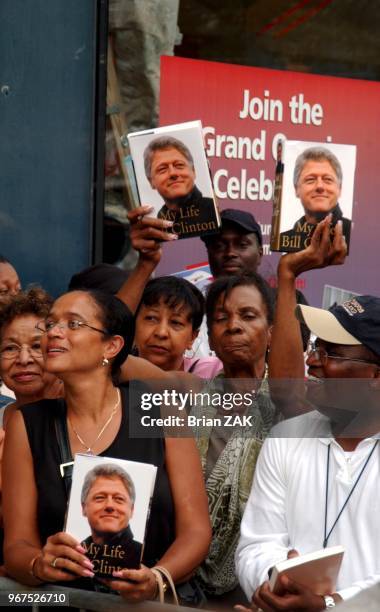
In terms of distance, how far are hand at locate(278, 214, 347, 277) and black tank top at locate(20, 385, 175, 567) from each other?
3.08 feet

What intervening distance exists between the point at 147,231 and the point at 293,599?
5.92 feet

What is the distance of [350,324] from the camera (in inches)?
164

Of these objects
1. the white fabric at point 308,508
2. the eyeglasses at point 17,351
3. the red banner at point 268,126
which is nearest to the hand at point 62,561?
the white fabric at point 308,508

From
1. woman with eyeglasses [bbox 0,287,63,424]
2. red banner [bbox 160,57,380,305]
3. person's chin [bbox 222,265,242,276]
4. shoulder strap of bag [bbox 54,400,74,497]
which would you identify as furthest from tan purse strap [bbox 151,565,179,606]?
red banner [bbox 160,57,380,305]

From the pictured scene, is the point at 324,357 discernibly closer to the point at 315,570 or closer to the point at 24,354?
the point at 315,570

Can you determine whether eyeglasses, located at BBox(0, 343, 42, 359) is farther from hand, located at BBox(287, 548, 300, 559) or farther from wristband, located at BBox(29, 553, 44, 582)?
hand, located at BBox(287, 548, 300, 559)

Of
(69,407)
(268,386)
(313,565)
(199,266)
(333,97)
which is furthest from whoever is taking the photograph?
(333,97)

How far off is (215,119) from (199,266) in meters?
0.89

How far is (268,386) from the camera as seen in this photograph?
4.65 metres

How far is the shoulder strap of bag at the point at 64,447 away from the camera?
4055 mm

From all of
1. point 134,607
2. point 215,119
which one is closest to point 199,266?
point 215,119

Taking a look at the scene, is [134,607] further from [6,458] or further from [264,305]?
[264,305]

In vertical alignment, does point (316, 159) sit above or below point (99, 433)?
above

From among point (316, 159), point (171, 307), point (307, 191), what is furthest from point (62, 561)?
point (316, 159)
